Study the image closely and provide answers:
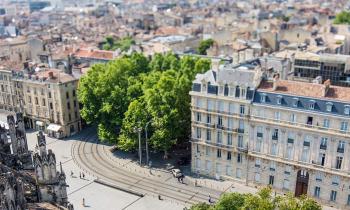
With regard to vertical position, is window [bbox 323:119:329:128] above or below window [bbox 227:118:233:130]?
above

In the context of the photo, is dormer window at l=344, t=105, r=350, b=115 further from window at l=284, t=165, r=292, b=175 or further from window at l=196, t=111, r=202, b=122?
window at l=196, t=111, r=202, b=122

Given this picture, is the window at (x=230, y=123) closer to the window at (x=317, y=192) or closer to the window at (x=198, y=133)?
the window at (x=198, y=133)

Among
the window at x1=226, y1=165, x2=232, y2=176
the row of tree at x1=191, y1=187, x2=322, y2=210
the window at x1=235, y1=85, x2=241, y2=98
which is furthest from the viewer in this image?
the window at x1=226, y1=165, x2=232, y2=176

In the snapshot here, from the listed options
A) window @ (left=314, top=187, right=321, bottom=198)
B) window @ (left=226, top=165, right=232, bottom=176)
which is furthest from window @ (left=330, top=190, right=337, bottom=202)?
window @ (left=226, top=165, right=232, bottom=176)

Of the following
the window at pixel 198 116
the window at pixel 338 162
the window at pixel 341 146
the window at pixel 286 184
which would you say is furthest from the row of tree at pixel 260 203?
the window at pixel 198 116

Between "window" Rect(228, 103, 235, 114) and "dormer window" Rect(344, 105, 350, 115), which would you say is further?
"window" Rect(228, 103, 235, 114)

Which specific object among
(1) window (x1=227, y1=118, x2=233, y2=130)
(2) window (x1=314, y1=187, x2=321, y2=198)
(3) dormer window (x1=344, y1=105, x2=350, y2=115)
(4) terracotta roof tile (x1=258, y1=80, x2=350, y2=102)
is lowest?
(2) window (x1=314, y1=187, x2=321, y2=198)

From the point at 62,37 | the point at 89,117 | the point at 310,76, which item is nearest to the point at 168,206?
the point at 89,117
